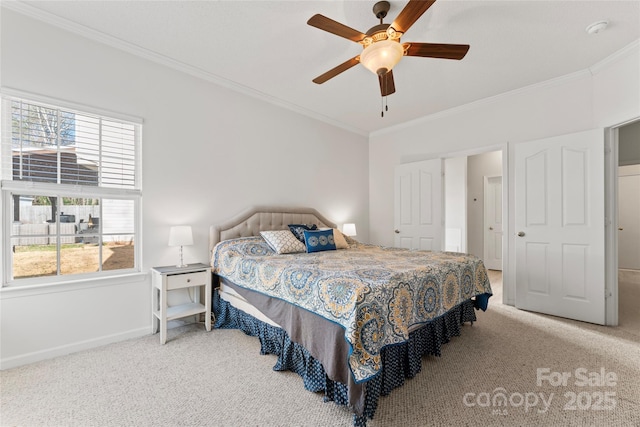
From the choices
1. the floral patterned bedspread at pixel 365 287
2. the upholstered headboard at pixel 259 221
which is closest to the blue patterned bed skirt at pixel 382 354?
the floral patterned bedspread at pixel 365 287

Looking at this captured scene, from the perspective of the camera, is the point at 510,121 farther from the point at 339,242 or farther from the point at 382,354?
the point at 382,354

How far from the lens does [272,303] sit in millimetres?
2281

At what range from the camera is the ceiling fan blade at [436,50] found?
2018 mm

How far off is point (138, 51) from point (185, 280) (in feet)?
7.49

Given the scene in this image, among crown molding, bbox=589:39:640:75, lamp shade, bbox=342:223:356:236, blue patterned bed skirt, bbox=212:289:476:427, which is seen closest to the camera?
blue patterned bed skirt, bbox=212:289:476:427

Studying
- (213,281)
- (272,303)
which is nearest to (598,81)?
(272,303)

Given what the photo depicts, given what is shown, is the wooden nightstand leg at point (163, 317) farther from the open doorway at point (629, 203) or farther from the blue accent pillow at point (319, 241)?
the open doorway at point (629, 203)

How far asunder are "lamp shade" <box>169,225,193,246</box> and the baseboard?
0.90m

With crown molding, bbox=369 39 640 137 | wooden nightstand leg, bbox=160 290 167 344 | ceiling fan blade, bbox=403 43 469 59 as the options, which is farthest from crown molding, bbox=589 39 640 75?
wooden nightstand leg, bbox=160 290 167 344

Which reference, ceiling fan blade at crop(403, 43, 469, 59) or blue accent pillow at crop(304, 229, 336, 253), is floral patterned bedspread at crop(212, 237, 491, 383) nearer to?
blue accent pillow at crop(304, 229, 336, 253)

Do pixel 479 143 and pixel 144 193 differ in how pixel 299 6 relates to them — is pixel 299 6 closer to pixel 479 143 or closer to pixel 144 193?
pixel 144 193

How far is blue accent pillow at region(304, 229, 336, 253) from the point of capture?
3.38 m

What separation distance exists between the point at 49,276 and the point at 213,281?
1.37 m

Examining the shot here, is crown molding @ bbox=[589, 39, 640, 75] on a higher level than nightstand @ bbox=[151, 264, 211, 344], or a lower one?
higher
